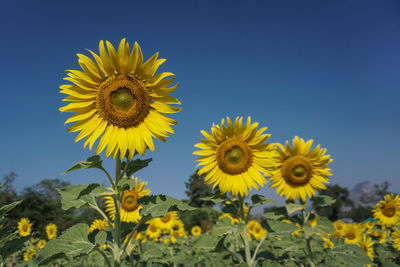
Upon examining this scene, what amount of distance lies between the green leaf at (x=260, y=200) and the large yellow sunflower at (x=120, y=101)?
186cm

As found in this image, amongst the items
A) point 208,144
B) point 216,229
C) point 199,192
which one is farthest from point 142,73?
point 199,192

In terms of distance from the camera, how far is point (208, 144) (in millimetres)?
4309

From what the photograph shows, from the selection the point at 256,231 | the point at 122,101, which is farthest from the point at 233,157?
the point at 256,231

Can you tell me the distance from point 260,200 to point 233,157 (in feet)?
2.50

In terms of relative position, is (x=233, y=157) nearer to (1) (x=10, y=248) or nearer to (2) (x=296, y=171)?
(2) (x=296, y=171)

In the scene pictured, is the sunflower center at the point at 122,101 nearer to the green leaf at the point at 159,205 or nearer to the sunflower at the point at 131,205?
the green leaf at the point at 159,205

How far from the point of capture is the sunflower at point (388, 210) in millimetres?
8750

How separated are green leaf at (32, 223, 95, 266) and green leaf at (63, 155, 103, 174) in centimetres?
73

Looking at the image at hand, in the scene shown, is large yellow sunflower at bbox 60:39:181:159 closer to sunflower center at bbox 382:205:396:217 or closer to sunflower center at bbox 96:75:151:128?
sunflower center at bbox 96:75:151:128

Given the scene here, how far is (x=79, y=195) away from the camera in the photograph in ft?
9.38

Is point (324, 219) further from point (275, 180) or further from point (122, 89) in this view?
point (122, 89)

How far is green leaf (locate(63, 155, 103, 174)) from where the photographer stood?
256 centimetres

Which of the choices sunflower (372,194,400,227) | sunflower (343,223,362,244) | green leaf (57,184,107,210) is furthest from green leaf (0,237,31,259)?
sunflower (372,194,400,227)

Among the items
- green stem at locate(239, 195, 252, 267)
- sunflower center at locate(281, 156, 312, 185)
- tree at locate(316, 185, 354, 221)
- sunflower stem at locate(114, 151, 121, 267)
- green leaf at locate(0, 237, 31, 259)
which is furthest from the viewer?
tree at locate(316, 185, 354, 221)
